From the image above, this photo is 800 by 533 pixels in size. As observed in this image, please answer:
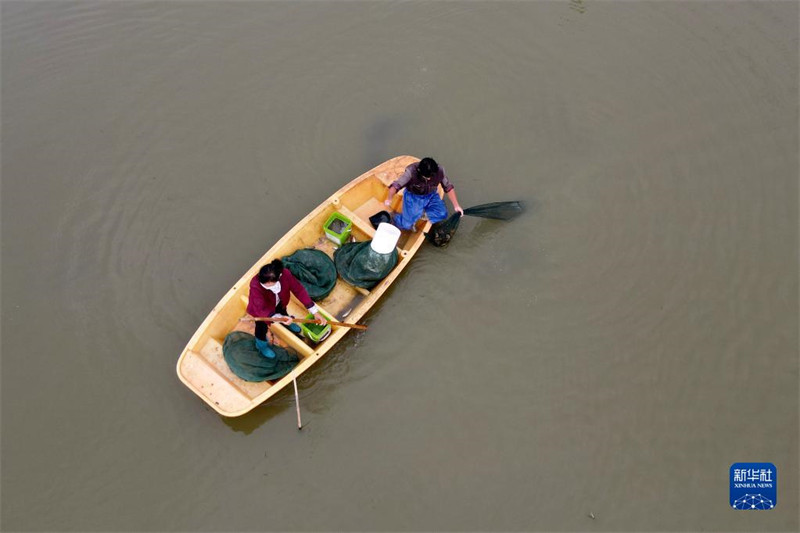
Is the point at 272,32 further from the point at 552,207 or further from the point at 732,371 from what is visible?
the point at 732,371

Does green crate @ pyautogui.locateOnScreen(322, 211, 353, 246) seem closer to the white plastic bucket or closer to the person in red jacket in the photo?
the white plastic bucket

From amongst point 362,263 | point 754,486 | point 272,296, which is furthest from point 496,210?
point 754,486

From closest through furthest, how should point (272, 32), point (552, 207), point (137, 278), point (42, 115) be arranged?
point (137, 278)
point (552, 207)
point (42, 115)
point (272, 32)

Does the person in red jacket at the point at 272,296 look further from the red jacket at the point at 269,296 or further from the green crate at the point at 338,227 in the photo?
the green crate at the point at 338,227

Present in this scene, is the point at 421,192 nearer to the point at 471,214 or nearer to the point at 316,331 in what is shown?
the point at 471,214

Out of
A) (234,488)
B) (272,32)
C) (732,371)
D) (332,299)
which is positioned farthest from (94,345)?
(732,371)
